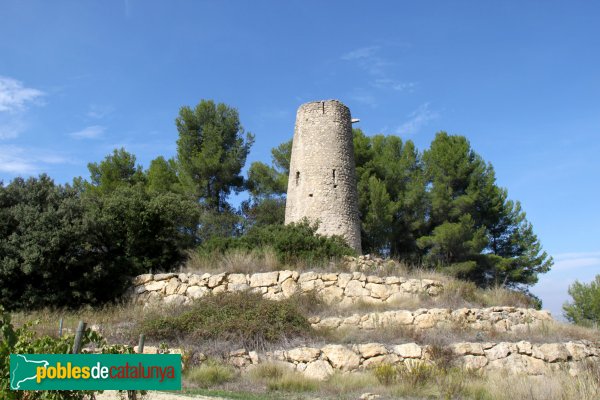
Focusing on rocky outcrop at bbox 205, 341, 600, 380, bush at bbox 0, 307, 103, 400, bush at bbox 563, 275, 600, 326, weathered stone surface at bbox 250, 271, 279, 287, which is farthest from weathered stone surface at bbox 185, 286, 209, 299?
bush at bbox 563, 275, 600, 326

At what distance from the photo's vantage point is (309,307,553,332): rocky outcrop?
11328mm

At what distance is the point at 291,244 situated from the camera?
1474 centimetres

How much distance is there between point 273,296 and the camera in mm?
12812

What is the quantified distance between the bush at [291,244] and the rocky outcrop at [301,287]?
127cm

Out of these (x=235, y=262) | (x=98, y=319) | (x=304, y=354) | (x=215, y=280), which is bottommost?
(x=304, y=354)

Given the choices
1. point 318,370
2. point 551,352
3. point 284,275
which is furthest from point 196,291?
point 551,352

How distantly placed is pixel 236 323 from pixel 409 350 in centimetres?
357

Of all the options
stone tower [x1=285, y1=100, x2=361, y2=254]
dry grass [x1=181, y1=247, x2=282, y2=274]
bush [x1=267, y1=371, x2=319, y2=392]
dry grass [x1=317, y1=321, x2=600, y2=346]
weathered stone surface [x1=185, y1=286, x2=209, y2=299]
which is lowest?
bush [x1=267, y1=371, x2=319, y2=392]

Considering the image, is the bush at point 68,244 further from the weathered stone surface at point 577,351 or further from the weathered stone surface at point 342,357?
the weathered stone surface at point 577,351

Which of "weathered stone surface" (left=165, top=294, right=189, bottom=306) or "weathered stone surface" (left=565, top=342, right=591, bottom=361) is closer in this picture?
"weathered stone surface" (left=565, top=342, right=591, bottom=361)

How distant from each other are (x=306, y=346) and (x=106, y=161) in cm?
1735

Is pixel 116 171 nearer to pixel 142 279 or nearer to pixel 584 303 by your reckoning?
pixel 142 279

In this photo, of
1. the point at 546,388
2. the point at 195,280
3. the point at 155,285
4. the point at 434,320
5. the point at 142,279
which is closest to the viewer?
the point at 546,388

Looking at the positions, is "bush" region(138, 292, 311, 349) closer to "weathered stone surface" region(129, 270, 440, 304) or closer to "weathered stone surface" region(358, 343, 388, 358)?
"weathered stone surface" region(358, 343, 388, 358)
